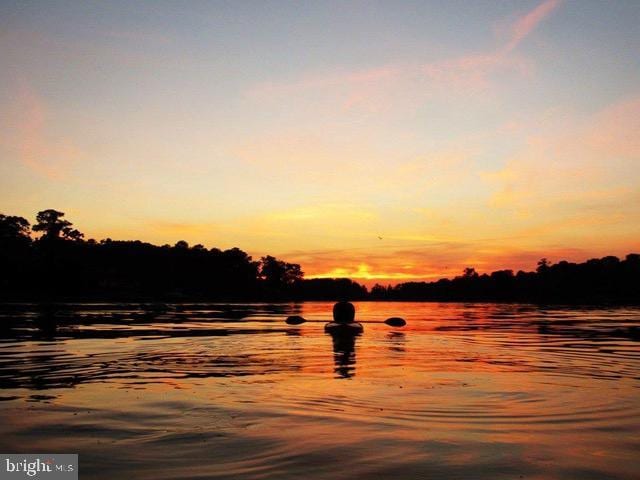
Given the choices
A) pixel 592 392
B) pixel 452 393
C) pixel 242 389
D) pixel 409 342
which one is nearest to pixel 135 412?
pixel 242 389

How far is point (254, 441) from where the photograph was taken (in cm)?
941

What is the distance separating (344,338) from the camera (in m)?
33.7

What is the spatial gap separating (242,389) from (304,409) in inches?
115

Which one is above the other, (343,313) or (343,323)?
(343,313)

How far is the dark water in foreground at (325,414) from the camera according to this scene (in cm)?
824

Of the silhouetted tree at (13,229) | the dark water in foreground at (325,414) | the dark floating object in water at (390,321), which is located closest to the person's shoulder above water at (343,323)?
the dark floating object in water at (390,321)

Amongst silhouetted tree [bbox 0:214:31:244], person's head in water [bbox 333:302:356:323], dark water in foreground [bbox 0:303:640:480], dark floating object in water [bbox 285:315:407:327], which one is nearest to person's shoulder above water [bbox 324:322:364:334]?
person's head in water [bbox 333:302:356:323]

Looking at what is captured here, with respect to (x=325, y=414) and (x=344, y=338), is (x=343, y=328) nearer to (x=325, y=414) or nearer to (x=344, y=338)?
(x=344, y=338)

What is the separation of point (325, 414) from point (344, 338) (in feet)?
72.9

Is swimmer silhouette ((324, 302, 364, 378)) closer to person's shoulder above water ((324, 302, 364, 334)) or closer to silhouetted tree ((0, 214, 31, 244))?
person's shoulder above water ((324, 302, 364, 334))

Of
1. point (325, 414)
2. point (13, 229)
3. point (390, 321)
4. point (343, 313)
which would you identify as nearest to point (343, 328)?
point (343, 313)

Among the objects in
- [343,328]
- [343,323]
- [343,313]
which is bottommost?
[343,328]

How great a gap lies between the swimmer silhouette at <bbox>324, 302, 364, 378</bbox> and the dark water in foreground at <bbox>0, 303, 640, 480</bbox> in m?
0.31

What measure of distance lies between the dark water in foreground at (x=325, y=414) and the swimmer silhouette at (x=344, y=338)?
314mm
